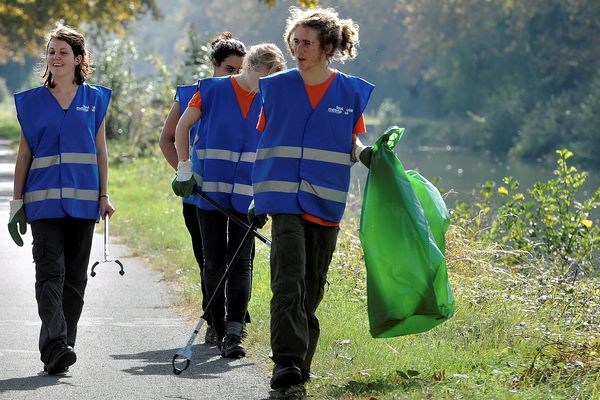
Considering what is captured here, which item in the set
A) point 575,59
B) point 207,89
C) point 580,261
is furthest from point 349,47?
point 575,59

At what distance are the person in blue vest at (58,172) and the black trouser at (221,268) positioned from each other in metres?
0.74

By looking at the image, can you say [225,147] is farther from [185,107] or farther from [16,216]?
[16,216]

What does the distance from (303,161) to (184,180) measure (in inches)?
41.7

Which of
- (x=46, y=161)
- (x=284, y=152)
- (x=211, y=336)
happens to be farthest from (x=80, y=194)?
(x=211, y=336)

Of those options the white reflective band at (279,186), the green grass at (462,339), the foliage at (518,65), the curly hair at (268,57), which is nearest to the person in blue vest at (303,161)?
the white reflective band at (279,186)

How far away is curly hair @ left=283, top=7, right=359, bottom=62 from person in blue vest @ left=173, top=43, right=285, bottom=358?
1.14 metres

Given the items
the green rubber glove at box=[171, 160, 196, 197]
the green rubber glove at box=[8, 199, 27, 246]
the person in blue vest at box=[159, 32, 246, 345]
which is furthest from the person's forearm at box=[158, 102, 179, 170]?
the green rubber glove at box=[8, 199, 27, 246]

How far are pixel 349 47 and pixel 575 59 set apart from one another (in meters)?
43.0

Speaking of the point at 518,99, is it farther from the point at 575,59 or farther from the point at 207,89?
the point at 207,89

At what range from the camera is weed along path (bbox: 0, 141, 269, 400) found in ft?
21.4

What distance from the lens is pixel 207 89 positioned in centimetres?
768

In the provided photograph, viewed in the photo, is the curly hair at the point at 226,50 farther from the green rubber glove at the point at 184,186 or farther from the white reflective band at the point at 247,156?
the green rubber glove at the point at 184,186

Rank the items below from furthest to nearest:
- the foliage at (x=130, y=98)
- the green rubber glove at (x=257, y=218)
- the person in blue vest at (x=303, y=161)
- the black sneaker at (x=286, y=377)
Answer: the foliage at (x=130, y=98)
the green rubber glove at (x=257, y=218)
the person in blue vest at (x=303, y=161)
the black sneaker at (x=286, y=377)

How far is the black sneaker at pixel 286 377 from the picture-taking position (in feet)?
20.5
